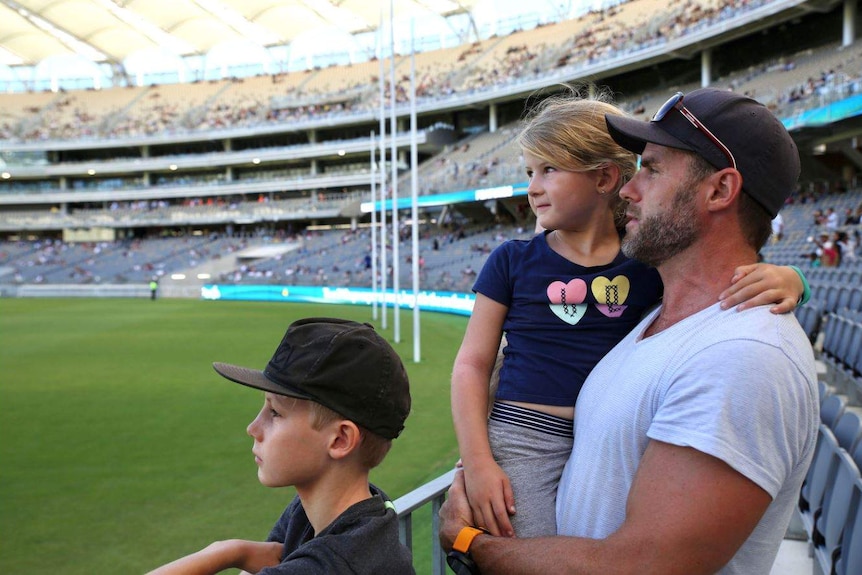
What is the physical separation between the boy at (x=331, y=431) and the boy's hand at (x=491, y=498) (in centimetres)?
21

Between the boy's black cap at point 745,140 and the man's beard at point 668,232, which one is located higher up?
the boy's black cap at point 745,140

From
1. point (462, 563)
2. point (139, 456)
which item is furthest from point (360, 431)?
point (139, 456)

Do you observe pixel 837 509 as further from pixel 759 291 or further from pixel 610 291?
pixel 759 291

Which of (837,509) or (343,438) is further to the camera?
(837,509)

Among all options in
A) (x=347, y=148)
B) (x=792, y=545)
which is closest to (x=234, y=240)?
(x=347, y=148)

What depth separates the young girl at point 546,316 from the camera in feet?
6.00

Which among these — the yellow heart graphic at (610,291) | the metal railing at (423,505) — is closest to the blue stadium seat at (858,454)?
the metal railing at (423,505)

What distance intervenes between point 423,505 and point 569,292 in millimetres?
997

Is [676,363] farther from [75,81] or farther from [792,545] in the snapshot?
[75,81]

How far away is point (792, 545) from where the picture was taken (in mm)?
3912

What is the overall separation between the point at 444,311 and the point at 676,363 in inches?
1011

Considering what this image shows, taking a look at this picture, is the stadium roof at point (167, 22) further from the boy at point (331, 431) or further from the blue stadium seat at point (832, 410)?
the boy at point (331, 431)

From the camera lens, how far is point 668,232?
162 cm

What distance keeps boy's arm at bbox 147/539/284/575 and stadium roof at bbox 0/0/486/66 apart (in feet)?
187
